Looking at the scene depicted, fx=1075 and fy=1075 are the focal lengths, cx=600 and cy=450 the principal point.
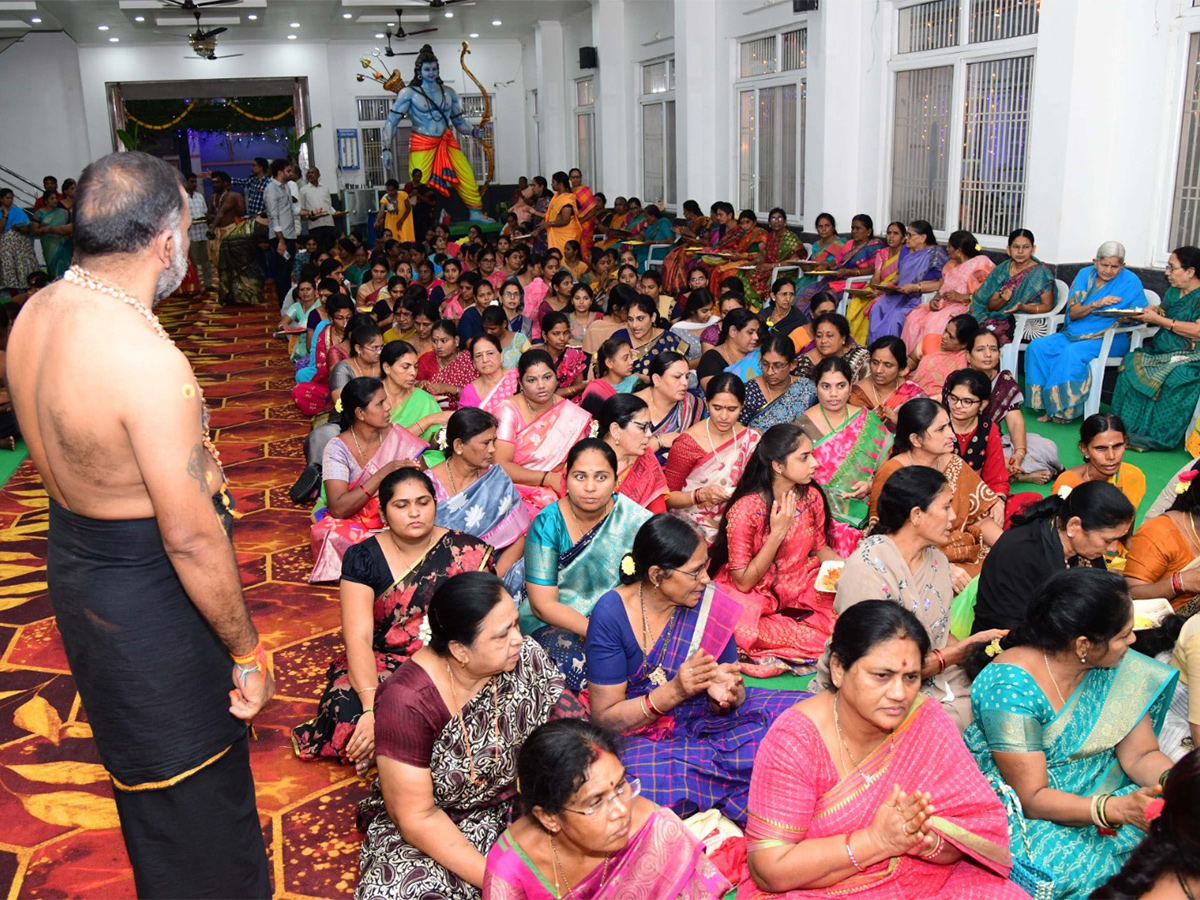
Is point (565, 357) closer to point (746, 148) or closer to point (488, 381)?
point (488, 381)

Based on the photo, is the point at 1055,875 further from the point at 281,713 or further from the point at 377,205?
the point at 377,205

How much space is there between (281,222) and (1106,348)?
10.2 m

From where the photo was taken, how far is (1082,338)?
242 inches

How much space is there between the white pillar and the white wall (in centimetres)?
712

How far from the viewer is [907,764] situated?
204 centimetres

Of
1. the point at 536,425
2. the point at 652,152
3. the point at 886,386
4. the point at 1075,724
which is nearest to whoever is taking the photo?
the point at 1075,724

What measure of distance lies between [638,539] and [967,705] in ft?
3.18

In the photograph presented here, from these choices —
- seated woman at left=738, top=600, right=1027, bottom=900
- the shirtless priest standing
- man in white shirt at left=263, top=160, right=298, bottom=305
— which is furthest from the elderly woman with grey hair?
man in white shirt at left=263, top=160, right=298, bottom=305

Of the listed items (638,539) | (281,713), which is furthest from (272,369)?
(638,539)

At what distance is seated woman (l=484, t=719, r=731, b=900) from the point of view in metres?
1.87

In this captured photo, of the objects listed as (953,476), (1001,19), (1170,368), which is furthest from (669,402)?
(1001,19)

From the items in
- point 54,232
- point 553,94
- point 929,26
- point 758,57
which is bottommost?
point 54,232

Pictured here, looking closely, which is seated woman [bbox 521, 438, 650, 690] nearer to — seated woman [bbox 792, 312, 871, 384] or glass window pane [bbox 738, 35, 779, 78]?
seated woman [bbox 792, 312, 871, 384]

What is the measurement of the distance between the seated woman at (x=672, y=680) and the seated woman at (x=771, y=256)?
6.49m
